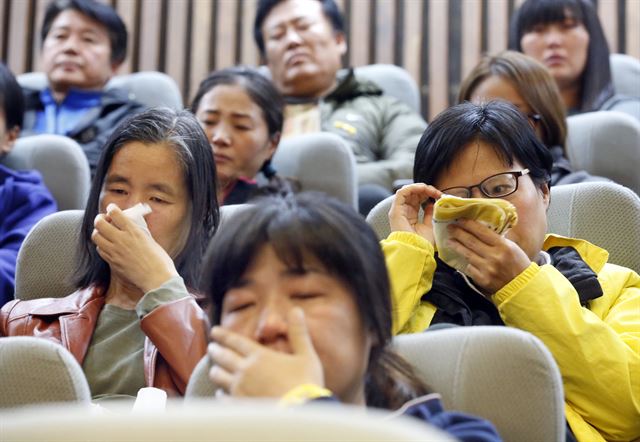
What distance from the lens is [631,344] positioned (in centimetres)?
155

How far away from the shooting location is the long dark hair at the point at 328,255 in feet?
3.83

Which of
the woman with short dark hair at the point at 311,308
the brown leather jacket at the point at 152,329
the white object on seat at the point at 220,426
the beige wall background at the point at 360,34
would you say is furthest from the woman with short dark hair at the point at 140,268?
the beige wall background at the point at 360,34

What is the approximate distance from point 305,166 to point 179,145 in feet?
2.08

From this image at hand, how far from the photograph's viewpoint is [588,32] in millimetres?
3080

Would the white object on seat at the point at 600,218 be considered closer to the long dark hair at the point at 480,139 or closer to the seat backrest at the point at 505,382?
the long dark hair at the point at 480,139

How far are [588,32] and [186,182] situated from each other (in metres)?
1.63

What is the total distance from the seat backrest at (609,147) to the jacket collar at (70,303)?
4.03 ft

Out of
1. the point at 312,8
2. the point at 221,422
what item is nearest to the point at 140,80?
the point at 312,8

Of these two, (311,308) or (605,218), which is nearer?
(311,308)

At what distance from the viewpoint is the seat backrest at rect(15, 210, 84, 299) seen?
1909 mm

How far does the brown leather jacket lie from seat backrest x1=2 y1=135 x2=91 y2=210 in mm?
717

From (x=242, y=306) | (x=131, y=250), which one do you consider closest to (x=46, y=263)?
(x=131, y=250)

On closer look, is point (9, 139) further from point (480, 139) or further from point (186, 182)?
point (480, 139)

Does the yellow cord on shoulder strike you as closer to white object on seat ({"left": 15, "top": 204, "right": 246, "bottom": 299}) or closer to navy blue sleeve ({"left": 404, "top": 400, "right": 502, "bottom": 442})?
navy blue sleeve ({"left": 404, "top": 400, "right": 502, "bottom": 442})
